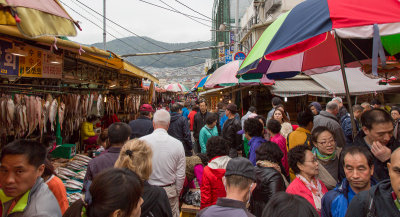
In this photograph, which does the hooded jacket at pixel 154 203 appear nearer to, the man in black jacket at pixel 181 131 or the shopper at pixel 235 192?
the shopper at pixel 235 192

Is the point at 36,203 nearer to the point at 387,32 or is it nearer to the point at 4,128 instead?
the point at 4,128

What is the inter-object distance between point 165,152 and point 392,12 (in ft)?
8.73

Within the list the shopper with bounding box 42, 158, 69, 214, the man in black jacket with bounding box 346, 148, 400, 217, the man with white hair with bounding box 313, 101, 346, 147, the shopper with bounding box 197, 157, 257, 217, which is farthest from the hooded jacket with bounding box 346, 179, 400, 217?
the man with white hair with bounding box 313, 101, 346, 147

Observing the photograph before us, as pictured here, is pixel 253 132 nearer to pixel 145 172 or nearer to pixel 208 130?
pixel 208 130

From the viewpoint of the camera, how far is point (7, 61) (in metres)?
3.10

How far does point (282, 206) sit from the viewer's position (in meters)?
1.44

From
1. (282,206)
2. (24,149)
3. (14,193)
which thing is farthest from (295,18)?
(14,193)

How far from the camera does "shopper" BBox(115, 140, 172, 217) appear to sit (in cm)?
201

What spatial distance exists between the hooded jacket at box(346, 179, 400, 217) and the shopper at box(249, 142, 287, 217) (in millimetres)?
1038

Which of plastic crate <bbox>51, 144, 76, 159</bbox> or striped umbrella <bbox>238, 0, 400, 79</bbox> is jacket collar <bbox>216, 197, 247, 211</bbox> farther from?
plastic crate <bbox>51, 144, 76, 159</bbox>

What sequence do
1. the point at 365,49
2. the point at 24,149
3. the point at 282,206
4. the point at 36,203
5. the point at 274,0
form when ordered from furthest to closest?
1. the point at 274,0
2. the point at 365,49
3. the point at 24,149
4. the point at 36,203
5. the point at 282,206

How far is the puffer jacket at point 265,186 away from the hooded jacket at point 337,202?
592 millimetres

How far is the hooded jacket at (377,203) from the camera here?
4.54 feet

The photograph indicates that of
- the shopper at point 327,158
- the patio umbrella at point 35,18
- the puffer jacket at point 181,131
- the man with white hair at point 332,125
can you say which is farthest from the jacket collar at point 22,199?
the man with white hair at point 332,125
